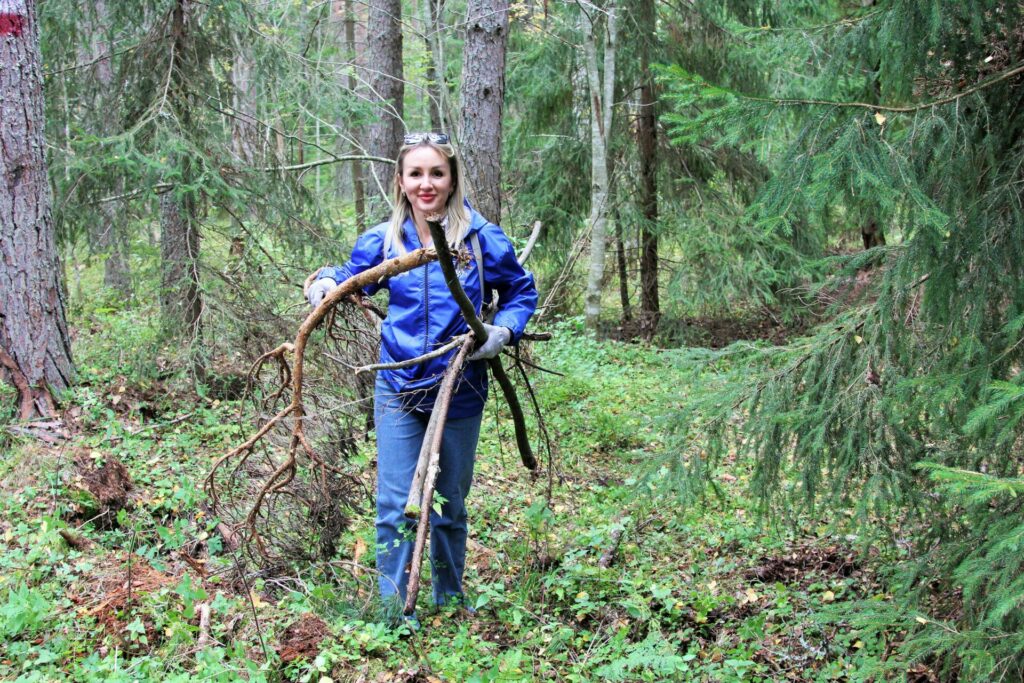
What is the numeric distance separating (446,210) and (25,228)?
414cm

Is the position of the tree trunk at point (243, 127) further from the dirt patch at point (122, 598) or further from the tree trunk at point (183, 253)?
the dirt patch at point (122, 598)

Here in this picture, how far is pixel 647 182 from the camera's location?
12.1 meters

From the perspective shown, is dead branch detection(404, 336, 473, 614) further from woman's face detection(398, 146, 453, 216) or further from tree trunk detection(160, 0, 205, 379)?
tree trunk detection(160, 0, 205, 379)

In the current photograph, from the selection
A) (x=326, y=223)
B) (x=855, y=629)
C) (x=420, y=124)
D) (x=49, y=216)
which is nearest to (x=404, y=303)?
(x=855, y=629)

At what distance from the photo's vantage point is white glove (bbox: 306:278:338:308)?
3.92 metres

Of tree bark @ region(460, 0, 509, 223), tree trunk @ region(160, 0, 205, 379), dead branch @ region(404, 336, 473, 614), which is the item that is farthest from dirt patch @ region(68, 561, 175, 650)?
tree bark @ region(460, 0, 509, 223)

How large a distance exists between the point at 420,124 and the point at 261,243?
1783 centimetres

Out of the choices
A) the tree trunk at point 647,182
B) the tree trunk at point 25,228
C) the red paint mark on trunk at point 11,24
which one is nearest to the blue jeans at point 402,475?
the tree trunk at point 25,228

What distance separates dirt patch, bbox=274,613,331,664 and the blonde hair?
1.82 m

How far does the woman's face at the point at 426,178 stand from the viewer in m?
3.81

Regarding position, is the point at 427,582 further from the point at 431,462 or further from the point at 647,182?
the point at 647,182

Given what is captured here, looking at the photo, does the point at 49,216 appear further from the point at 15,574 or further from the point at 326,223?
the point at 15,574

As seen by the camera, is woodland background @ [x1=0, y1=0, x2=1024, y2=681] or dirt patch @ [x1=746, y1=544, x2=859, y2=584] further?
dirt patch @ [x1=746, y1=544, x2=859, y2=584]

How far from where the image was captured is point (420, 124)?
24.6 meters
